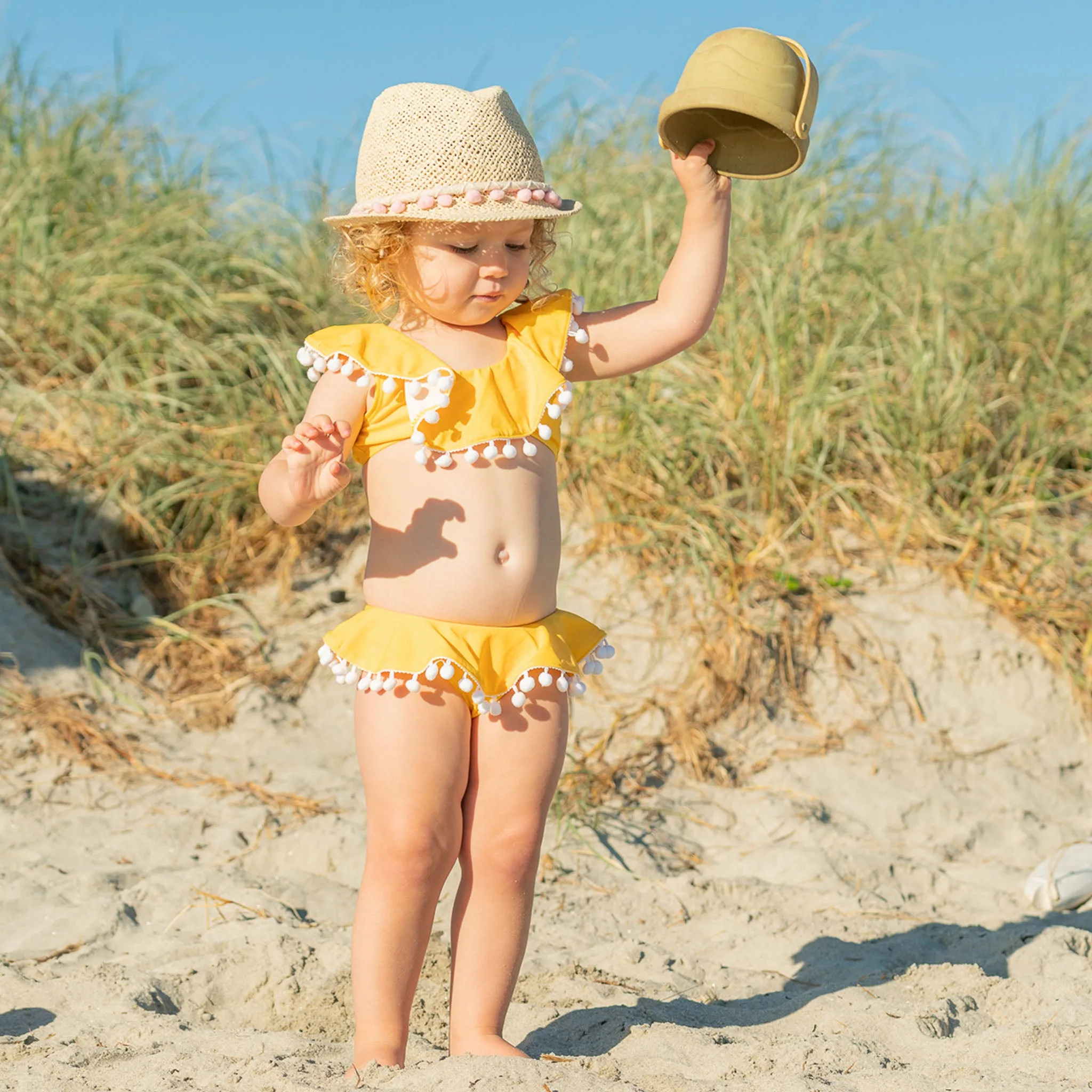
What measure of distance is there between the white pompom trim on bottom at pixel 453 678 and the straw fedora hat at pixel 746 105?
3.05ft

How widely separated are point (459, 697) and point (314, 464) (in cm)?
47

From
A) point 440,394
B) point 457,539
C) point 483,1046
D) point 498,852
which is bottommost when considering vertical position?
point 483,1046

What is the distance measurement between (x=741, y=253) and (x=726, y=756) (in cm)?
220

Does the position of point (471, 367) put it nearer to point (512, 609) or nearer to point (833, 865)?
point (512, 609)

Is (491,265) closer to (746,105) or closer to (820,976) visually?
(746,105)

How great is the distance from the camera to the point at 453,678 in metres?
2.11

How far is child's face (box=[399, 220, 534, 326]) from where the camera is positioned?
6.99 ft

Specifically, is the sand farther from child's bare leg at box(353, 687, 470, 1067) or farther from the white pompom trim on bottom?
the white pompom trim on bottom

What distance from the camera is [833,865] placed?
3525 millimetres

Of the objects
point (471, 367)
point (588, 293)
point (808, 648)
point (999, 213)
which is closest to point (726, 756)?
point (808, 648)

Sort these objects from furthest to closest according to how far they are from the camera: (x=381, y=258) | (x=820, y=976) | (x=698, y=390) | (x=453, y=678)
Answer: (x=698, y=390) < (x=820, y=976) < (x=381, y=258) < (x=453, y=678)

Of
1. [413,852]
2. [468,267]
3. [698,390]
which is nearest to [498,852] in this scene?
[413,852]

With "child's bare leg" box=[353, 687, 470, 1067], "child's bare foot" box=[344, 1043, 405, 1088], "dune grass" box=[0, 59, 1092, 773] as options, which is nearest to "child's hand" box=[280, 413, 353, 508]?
"child's bare leg" box=[353, 687, 470, 1067]

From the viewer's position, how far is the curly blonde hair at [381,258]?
7.12 feet
